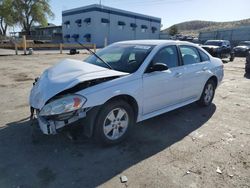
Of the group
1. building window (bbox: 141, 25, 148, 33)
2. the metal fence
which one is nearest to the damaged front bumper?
the metal fence

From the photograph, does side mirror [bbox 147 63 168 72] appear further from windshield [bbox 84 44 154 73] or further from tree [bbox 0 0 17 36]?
tree [bbox 0 0 17 36]

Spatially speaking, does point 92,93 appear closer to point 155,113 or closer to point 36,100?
point 36,100

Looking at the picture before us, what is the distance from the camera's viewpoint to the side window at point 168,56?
4301 millimetres

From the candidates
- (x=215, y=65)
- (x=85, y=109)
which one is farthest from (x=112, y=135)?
(x=215, y=65)

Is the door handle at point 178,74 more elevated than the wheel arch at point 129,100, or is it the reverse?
the door handle at point 178,74

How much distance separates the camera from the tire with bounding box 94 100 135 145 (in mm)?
3447

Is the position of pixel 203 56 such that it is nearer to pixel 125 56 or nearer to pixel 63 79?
pixel 125 56

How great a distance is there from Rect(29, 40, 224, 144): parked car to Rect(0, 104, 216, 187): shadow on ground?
0.32 metres

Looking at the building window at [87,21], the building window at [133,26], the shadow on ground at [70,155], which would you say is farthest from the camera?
the building window at [133,26]

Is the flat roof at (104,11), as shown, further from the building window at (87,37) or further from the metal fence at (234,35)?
the metal fence at (234,35)

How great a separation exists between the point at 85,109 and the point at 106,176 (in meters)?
0.95

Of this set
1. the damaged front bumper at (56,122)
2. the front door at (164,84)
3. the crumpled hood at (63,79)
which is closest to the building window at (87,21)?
the front door at (164,84)

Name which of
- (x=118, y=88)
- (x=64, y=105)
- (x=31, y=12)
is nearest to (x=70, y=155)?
(x=64, y=105)

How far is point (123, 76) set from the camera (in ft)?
12.1
